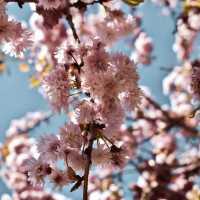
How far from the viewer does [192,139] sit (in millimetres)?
4848

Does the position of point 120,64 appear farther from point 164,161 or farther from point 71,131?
point 164,161

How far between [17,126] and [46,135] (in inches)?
239

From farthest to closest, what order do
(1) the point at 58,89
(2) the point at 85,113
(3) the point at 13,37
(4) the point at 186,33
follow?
1. (4) the point at 186,33
2. (3) the point at 13,37
3. (1) the point at 58,89
4. (2) the point at 85,113

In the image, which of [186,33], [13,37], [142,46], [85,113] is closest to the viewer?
[85,113]

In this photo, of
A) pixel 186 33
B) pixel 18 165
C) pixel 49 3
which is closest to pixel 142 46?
pixel 186 33

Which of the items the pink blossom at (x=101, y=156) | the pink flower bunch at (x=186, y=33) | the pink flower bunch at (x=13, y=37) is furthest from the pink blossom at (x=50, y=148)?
the pink flower bunch at (x=186, y=33)

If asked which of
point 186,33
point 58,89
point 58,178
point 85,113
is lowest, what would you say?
point 58,178

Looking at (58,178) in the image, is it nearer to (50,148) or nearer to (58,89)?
(50,148)

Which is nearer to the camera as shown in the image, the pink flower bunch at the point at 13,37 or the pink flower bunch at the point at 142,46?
the pink flower bunch at the point at 13,37

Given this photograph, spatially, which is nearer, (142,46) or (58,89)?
(58,89)

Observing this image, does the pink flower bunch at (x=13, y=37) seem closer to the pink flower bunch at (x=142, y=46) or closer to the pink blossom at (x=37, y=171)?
the pink blossom at (x=37, y=171)

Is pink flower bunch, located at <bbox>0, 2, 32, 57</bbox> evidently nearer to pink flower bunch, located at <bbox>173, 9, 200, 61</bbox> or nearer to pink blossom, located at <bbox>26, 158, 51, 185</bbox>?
pink blossom, located at <bbox>26, 158, 51, 185</bbox>

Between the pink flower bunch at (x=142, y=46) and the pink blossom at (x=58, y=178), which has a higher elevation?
the pink flower bunch at (x=142, y=46)

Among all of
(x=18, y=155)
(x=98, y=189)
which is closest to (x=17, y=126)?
(x=18, y=155)
